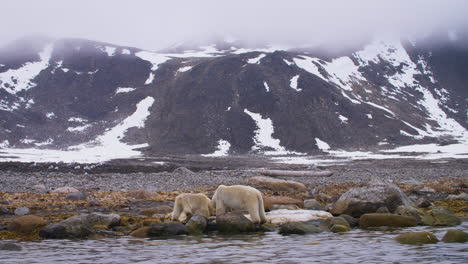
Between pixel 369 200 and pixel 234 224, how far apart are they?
18.3 ft

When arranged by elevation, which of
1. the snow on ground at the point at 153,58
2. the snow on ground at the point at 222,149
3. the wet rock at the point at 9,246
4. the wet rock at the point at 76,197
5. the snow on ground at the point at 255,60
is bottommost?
the wet rock at the point at 9,246

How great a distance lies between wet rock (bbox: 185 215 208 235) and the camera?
1309cm

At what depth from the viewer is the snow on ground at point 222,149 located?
91.1m

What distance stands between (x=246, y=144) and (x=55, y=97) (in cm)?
5510

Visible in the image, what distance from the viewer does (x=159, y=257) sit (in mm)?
9492

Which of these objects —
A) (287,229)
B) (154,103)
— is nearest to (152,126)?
(154,103)

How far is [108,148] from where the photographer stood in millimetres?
91375

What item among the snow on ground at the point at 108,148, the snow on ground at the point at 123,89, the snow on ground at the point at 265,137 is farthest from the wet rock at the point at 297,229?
the snow on ground at the point at 123,89

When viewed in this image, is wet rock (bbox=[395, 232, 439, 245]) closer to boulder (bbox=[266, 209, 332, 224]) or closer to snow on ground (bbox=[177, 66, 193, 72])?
boulder (bbox=[266, 209, 332, 224])

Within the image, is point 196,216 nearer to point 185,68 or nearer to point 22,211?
Answer: point 22,211

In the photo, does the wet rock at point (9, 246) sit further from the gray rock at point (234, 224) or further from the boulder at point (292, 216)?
the boulder at point (292, 216)

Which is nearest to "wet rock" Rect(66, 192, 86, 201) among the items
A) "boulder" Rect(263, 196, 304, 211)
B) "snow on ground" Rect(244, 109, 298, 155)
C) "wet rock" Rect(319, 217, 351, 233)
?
"boulder" Rect(263, 196, 304, 211)

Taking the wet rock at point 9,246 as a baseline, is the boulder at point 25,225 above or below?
above

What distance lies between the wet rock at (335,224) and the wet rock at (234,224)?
218 centimetres
